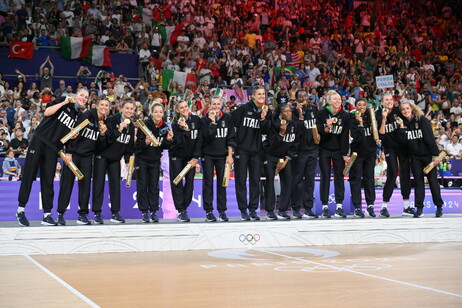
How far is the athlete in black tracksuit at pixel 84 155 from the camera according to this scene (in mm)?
9641

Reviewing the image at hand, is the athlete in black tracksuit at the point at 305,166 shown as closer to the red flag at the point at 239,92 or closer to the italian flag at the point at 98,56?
the red flag at the point at 239,92

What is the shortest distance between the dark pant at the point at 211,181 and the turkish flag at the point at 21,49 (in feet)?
32.9

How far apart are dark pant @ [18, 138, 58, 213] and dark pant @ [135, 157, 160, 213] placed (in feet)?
4.68

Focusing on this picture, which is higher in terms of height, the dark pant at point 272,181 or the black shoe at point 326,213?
the dark pant at point 272,181

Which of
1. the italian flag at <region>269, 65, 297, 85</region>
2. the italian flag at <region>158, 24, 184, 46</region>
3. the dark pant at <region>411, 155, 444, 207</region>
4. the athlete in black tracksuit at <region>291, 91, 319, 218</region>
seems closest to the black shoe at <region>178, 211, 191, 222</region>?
the athlete in black tracksuit at <region>291, 91, 319, 218</region>

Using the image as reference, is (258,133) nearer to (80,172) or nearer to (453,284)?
(80,172)

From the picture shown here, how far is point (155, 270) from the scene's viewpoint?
7.68m

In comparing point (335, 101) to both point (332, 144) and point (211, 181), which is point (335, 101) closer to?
point (332, 144)

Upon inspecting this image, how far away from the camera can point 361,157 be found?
11.1m

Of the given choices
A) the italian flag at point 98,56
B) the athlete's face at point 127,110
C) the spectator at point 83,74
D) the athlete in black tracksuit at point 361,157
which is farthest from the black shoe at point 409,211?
the italian flag at point 98,56

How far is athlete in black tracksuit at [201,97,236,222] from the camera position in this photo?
10.4 meters

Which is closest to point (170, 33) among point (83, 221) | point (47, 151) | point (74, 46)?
point (74, 46)

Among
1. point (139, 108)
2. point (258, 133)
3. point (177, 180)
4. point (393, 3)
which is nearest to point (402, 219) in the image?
point (258, 133)

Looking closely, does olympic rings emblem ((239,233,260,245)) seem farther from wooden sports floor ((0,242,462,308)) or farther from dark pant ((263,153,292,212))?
dark pant ((263,153,292,212))
